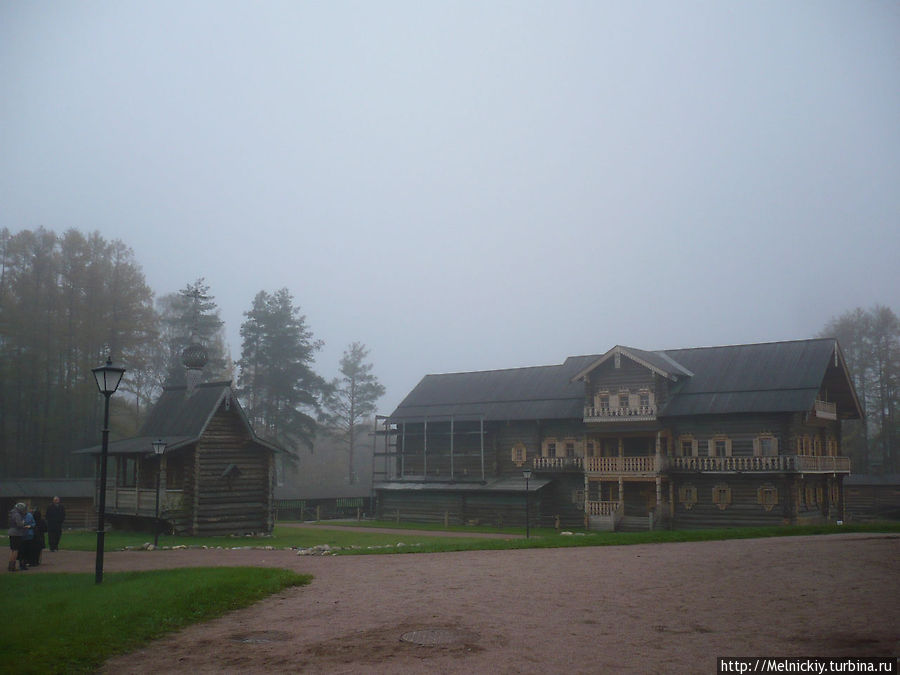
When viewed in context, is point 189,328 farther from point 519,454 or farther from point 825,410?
point 825,410

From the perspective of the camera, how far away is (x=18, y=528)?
20.1m

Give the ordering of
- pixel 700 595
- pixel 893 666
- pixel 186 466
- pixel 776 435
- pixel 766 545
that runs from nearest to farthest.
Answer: pixel 893 666
pixel 700 595
pixel 766 545
pixel 186 466
pixel 776 435

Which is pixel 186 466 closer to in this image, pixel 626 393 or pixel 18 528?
pixel 18 528

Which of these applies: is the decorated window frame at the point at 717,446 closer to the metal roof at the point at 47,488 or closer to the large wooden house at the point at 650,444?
the large wooden house at the point at 650,444

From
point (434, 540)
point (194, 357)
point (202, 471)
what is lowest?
point (434, 540)

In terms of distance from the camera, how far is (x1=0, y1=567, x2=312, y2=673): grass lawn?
35.9 feet

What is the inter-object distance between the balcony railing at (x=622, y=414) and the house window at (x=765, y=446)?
5.42 meters

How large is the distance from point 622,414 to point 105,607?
34.2 meters

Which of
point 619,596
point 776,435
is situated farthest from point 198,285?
point 619,596

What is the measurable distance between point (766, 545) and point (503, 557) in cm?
746

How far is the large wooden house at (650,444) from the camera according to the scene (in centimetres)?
4066

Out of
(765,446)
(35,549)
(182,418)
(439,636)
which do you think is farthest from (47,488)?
(439,636)

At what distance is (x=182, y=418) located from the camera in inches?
1457

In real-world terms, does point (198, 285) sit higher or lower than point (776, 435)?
higher
